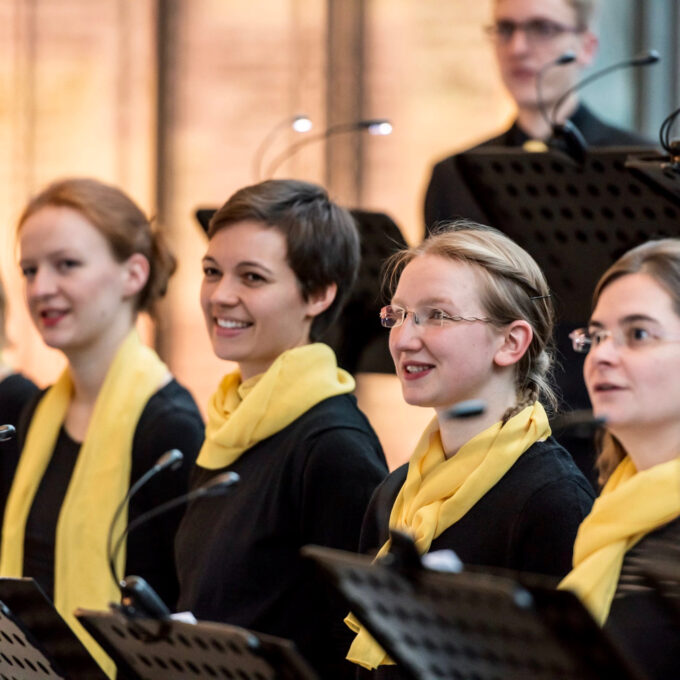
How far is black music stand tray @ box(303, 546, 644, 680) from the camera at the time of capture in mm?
1569

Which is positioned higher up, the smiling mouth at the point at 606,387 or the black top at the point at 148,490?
the smiling mouth at the point at 606,387

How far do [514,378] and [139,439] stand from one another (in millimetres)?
1369

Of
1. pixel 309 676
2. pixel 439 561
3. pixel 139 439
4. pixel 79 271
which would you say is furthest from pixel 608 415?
pixel 79 271

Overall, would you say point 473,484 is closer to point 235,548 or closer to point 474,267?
point 474,267

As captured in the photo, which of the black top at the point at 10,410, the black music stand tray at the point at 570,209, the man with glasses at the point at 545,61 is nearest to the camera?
the black music stand tray at the point at 570,209

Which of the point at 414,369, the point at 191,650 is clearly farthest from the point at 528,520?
the point at 191,650

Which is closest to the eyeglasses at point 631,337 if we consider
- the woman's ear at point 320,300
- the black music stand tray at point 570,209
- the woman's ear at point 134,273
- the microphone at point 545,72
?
the black music stand tray at point 570,209

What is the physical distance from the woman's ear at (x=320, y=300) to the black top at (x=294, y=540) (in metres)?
0.33

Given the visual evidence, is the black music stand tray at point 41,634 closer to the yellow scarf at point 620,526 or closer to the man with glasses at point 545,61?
the yellow scarf at point 620,526

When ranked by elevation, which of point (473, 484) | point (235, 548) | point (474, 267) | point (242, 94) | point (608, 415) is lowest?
point (235, 548)

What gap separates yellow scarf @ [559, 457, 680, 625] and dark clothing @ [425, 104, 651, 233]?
1.07m

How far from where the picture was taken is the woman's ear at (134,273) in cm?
384

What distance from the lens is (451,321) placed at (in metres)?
2.52

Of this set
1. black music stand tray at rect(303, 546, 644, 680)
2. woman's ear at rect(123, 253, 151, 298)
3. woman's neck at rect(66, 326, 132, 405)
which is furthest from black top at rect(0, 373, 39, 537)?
black music stand tray at rect(303, 546, 644, 680)
